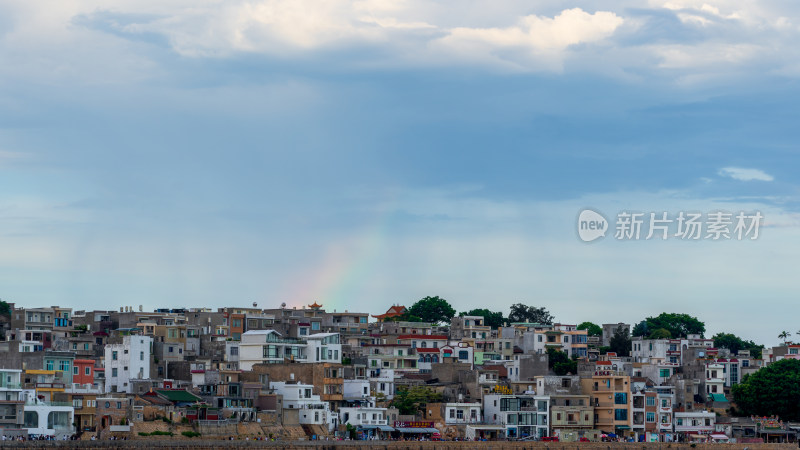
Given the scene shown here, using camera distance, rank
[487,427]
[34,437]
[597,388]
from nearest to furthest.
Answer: [34,437], [487,427], [597,388]

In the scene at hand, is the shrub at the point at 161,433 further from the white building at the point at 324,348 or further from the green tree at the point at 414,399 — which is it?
the white building at the point at 324,348

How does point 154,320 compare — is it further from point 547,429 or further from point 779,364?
point 779,364

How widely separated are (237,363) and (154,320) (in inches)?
691

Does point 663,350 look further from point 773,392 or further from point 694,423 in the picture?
point 694,423

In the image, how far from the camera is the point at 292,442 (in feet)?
292

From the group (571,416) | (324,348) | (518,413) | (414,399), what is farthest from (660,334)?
(414,399)

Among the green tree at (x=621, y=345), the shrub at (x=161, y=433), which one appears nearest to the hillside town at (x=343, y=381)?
the shrub at (x=161, y=433)

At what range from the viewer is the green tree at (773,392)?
366 ft

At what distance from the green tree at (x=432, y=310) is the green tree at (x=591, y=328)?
1585 cm

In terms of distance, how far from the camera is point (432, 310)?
153750mm

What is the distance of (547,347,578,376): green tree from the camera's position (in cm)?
11919

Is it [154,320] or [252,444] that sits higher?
[154,320]

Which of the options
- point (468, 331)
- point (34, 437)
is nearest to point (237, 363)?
point (34, 437)

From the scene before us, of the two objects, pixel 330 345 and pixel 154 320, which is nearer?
pixel 330 345
